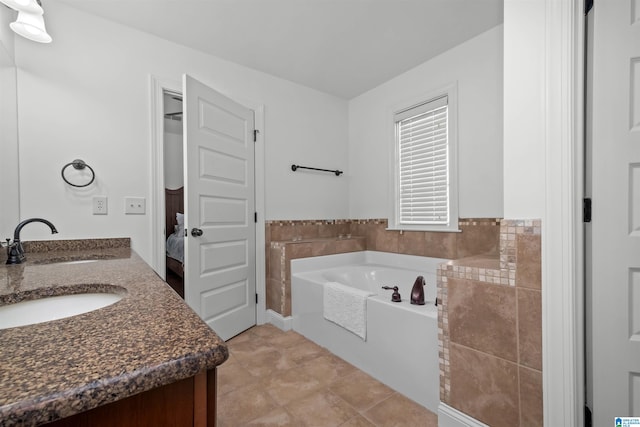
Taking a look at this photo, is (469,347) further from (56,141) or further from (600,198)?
(56,141)

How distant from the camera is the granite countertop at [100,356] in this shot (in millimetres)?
337

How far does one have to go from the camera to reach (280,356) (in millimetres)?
2123

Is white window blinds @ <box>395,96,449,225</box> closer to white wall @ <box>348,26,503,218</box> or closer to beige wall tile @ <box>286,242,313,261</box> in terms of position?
white wall @ <box>348,26,503,218</box>

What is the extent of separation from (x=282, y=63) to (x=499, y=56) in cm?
179

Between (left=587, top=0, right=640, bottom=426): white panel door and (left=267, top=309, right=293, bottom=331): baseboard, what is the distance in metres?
2.03

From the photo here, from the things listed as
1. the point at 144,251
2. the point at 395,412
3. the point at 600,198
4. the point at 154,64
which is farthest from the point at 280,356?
the point at 154,64

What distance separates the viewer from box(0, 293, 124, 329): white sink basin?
0.77m

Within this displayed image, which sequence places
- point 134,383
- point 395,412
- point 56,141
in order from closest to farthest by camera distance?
point 134,383 → point 395,412 → point 56,141

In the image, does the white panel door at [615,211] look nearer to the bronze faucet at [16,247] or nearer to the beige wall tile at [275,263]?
the beige wall tile at [275,263]

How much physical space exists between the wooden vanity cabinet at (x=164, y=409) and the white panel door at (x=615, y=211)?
1.38 metres

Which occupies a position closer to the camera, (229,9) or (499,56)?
(229,9)

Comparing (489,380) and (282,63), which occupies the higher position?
(282,63)

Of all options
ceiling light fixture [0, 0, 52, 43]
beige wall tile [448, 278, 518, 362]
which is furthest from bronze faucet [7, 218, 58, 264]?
beige wall tile [448, 278, 518, 362]

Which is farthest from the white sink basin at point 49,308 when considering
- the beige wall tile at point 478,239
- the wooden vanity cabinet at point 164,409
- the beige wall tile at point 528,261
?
the beige wall tile at point 478,239
